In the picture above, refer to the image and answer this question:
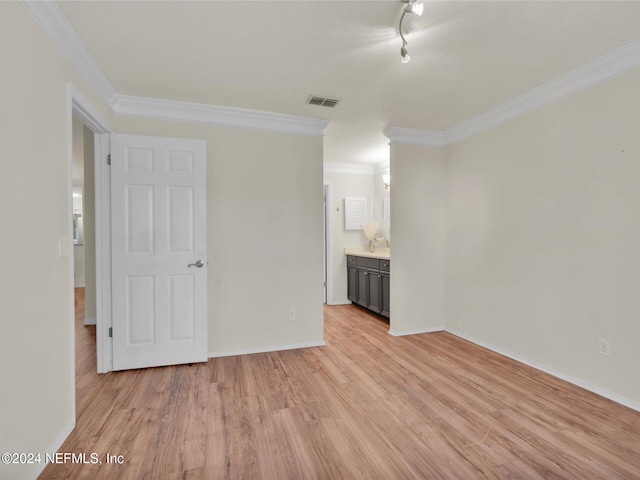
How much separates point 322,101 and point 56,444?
3020mm

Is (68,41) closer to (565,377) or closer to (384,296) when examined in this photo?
(384,296)

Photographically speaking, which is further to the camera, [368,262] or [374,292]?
[368,262]

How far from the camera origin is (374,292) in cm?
456

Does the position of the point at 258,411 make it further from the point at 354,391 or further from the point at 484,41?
the point at 484,41

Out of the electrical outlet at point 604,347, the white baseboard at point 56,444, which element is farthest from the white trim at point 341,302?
the white baseboard at point 56,444

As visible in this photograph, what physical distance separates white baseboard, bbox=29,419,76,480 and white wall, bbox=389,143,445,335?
9.91 feet

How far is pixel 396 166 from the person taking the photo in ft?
12.3

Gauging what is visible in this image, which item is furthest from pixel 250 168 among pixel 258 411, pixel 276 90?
pixel 258 411

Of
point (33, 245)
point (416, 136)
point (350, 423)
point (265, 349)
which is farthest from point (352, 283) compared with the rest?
point (33, 245)

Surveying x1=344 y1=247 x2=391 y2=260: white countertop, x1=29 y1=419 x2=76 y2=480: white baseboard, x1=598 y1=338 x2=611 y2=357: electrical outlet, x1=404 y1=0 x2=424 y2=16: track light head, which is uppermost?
x1=404 y1=0 x2=424 y2=16: track light head

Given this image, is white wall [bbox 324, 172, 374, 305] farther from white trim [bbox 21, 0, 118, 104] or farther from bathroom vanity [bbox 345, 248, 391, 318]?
white trim [bbox 21, 0, 118, 104]

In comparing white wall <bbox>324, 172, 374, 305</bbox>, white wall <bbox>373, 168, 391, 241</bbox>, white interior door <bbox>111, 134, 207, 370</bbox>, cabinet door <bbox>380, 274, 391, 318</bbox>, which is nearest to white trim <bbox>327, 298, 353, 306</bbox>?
white wall <bbox>324, 172, 374, 305</bbox>

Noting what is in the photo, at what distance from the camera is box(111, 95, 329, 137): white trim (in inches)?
112

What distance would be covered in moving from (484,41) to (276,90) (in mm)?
1557
